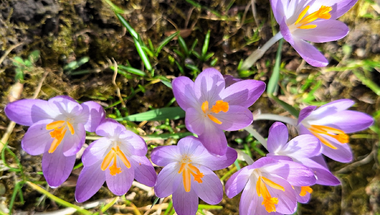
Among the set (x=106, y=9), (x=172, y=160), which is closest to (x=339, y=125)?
(x=172, y=160)

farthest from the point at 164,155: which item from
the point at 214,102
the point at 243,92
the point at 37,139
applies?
the point at 37,139

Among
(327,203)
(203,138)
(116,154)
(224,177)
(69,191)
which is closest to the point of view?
(203,138)

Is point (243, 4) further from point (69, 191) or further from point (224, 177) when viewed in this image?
point (69, 191)

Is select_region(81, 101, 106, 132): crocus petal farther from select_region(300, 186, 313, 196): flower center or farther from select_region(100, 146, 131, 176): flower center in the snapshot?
select_region(300, 186, 313, 196): flower center

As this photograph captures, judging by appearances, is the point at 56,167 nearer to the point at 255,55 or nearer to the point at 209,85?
the point at 209,85

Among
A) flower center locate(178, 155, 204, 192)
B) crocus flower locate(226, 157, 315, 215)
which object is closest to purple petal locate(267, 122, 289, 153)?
crocus flower locate(226, 157, 315, 215)

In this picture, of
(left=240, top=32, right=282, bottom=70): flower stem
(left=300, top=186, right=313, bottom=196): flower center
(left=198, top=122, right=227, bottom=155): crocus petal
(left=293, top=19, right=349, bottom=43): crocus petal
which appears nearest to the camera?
(left=198, top=122, right=227, bottom=155): crocus petal

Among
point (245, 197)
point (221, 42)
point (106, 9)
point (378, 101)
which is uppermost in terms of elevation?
point (106, 9)
